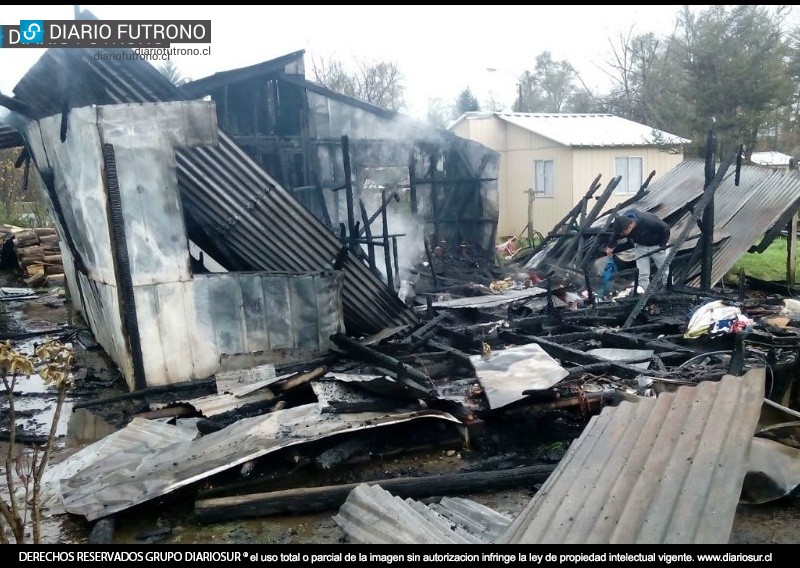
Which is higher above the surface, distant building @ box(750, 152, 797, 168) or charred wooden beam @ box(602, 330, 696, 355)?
distant building @ box(750, 152, 797, 168)

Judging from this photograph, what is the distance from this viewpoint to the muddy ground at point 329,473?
4.05 meters

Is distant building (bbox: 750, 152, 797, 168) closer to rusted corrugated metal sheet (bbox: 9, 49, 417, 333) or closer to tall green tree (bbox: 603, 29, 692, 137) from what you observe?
tall green tree (bbox: 603, 29, 692, 137)

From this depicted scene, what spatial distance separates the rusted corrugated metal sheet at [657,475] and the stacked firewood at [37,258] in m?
15.6

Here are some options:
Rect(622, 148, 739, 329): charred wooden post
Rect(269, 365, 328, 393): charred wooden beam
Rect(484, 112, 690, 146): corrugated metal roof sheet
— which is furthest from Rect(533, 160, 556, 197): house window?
Rect(269, 365, 328, 393): charred wooden beam

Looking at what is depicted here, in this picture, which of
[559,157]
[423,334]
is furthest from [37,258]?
[559,157]

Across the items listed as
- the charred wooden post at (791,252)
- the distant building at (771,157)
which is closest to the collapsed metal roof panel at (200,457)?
the charred wooden post at (791,252)

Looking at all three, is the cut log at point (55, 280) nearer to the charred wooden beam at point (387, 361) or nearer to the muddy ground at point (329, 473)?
the muddy ground at point (329, 473)

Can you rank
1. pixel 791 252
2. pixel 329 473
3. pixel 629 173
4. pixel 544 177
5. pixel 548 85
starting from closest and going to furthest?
pixel 329 473, pixel 791 252, pixel 629 173, pixel 544 177, pixel 548 85

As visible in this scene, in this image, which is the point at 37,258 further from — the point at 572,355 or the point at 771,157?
the point at 771,157

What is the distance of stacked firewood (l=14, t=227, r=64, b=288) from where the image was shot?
15.8 m

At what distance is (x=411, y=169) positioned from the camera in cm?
A: 1600

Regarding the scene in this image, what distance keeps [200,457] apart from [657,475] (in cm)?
322

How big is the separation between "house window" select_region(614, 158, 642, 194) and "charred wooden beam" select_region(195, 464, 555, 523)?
695 inches

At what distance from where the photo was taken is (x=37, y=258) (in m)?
16.0
